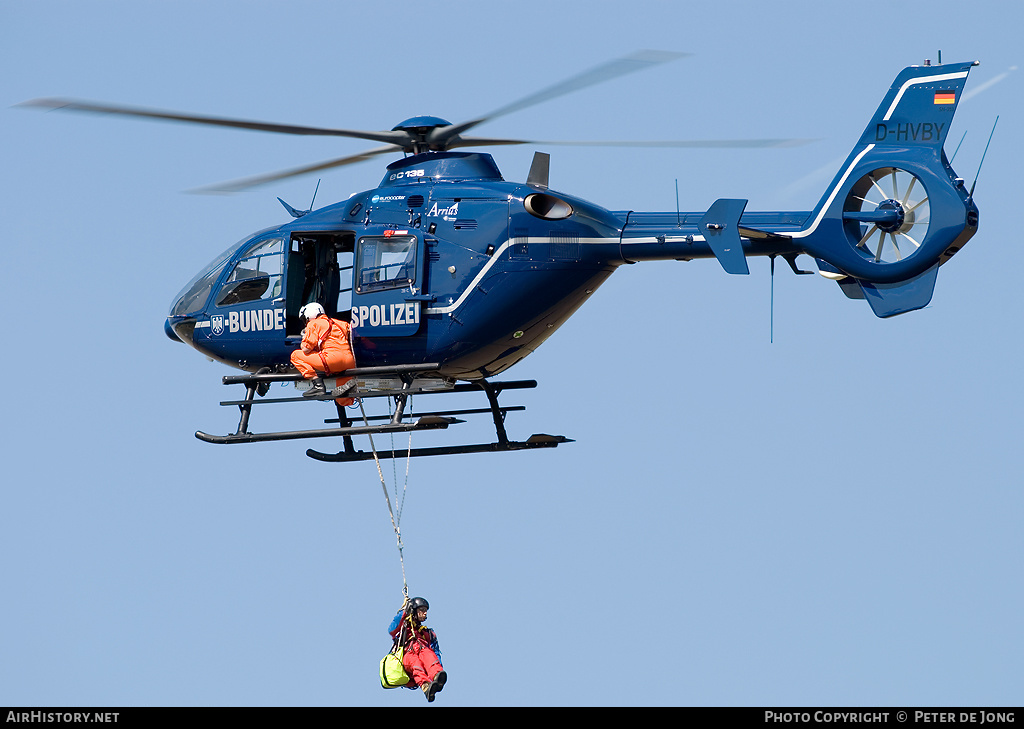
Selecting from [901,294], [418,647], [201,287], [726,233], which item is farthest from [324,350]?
[901,294]

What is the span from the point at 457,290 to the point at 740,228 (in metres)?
3.12

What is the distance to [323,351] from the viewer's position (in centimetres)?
1905

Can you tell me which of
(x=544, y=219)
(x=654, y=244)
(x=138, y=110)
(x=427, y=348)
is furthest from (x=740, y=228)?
(x=138, y=110)

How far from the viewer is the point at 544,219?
728 inches

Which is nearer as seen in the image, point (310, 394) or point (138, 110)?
point (138, 110)

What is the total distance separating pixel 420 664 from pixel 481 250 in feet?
14.6

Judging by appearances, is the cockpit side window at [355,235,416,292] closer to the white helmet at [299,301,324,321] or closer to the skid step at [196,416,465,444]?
the white helmet at [299,301,324,321]

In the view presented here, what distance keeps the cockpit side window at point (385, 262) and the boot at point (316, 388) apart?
1110 mm

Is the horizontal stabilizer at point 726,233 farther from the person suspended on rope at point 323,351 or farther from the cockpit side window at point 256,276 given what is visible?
the cockpit side window at point 256,276

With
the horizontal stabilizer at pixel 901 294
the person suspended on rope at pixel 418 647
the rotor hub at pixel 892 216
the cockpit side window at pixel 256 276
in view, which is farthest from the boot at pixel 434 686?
the rotor hub at pixel 892 216

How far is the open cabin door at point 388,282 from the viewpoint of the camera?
61.4ft
